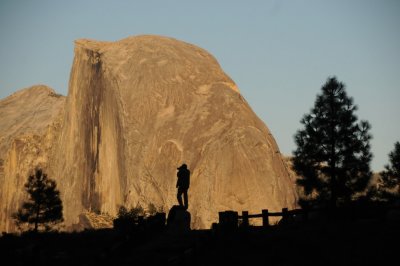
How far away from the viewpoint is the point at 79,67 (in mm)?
115062

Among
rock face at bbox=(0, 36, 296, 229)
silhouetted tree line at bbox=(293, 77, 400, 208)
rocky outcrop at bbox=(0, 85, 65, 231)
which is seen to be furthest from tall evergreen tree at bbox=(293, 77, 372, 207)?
rocky outcrop at bbox=(0, 85, 65, 231)

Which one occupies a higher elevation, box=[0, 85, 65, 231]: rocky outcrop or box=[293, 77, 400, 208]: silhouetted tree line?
box=[0, 85, 65, 231]: rocky outcrop

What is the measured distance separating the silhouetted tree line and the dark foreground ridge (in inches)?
505

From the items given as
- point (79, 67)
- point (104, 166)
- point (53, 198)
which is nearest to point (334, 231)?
point (53, 198)

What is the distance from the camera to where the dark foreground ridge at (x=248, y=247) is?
21.8m

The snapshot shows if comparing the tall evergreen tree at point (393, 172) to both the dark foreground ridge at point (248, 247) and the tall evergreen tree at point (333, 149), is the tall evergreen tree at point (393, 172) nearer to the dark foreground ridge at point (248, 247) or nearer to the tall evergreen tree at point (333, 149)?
the tall evergreen tree at point (333, 149)

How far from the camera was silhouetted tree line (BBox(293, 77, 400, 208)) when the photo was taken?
4169 centimetres

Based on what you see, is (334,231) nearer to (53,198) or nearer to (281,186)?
(53,198)

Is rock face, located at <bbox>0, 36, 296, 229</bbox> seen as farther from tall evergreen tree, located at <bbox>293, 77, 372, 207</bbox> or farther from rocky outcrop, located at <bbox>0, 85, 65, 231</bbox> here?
tall evergreen tree, located at <bbox>293, 77, 372, 207</bbox>

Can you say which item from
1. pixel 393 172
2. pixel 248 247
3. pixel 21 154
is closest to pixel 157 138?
pixel 21 154

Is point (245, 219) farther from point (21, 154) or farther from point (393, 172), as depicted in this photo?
point (21, 154)

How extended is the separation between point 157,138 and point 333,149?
2136 inches

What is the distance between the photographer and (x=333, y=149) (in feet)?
138

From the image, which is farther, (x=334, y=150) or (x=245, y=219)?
(x=334, y=150)
